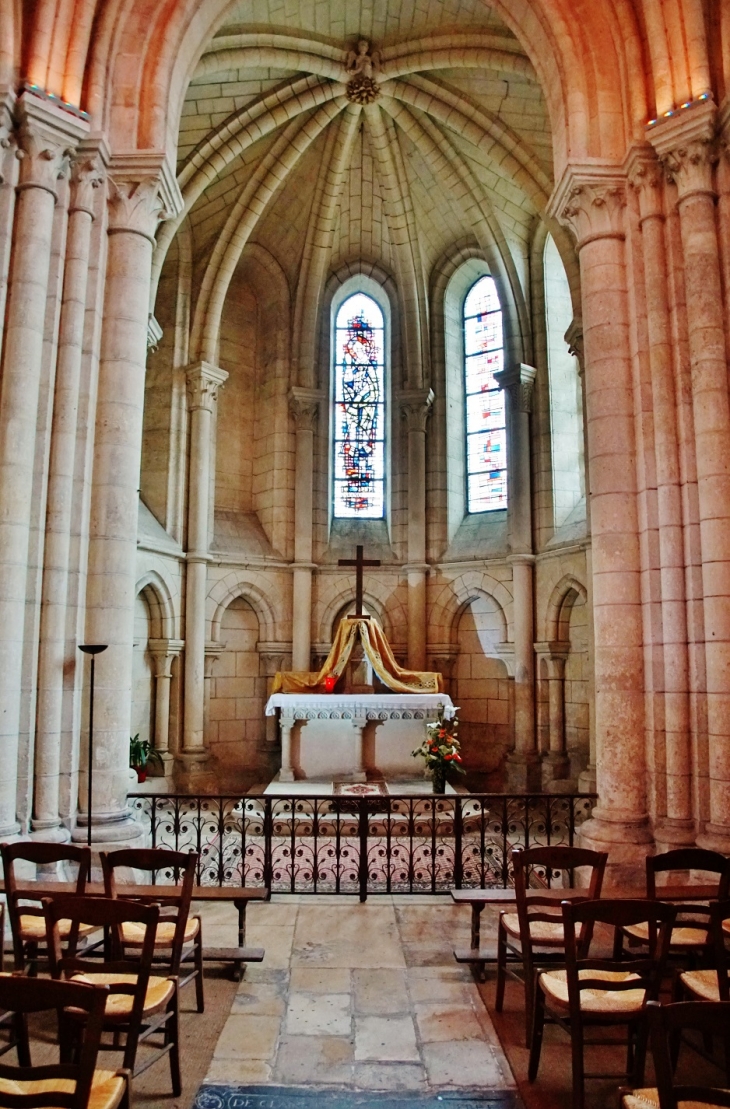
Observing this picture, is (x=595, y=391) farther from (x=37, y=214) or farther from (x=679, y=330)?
(x=37, y=214)

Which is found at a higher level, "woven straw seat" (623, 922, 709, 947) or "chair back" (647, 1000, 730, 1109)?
"chair back" (647, 1000, 730, 1109)

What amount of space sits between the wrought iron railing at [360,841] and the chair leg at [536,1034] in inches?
97.9

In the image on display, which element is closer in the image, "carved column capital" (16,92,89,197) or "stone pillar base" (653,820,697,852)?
"stone pillar base" (653,820,697,852)

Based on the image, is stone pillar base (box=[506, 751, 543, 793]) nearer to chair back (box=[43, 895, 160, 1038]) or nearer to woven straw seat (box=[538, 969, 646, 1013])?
woven straw seat (box=[538, 969, 646, 1013])

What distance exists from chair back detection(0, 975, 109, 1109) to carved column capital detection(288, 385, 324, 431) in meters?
12.9

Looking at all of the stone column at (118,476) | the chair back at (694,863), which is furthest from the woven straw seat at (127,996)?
the stone column at (118,476)

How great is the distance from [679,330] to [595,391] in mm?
846

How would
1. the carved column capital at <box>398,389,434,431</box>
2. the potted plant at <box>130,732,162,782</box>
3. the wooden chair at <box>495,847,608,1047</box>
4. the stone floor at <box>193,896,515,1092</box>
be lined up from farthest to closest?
1. the carved column capital at <box>398,389,434,431</box>
2. the potted plant at <box>130,732,162,782</box>
3. the wooden chair at <box>495,847,608,1047</box>
4. the stone floor at <box>193,896,515,1092</box>

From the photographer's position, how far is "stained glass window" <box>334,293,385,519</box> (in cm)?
1557

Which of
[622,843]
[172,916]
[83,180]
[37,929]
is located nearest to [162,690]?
[83,180]

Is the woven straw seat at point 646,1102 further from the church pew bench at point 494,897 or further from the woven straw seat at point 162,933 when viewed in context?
the woven straw seat at point 162,933

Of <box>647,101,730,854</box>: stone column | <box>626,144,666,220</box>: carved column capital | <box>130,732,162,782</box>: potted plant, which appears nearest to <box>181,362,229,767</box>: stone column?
<box>130,732,162,782</box>: potted plant

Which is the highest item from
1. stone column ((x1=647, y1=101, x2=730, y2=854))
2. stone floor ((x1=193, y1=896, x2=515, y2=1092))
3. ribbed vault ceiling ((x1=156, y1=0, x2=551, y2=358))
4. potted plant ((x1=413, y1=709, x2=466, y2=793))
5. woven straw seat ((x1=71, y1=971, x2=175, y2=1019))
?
ribbed vault ceiling ((x1=156, y1=0, x2=551, y2=358))

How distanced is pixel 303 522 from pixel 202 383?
2995mm
